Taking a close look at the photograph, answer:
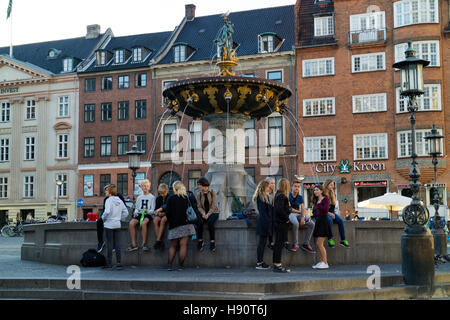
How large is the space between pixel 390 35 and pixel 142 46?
1949 cm

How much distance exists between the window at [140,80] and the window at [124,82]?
31.2 inches

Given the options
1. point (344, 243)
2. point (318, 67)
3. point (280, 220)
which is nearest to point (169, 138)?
point (318, 67)

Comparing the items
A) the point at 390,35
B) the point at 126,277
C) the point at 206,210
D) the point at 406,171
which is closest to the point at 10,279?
the point at 126,277

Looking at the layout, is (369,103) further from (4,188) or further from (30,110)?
(4,188)

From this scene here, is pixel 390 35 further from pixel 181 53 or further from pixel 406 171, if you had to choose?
pixel 181 53

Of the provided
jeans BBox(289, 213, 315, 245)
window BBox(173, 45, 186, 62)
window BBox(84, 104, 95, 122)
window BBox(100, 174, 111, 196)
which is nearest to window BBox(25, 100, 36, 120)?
window BBox(84, 104, 95, 122)

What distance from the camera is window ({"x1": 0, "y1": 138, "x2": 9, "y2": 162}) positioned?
50.4 metres

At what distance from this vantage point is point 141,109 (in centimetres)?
4531

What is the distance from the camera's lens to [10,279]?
9938mm

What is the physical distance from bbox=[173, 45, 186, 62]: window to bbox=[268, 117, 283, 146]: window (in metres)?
8.76

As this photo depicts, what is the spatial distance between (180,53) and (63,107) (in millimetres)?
11474

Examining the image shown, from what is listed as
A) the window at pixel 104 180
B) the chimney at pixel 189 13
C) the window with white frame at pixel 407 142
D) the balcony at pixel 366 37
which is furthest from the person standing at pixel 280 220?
the chimney at pixel 189 13

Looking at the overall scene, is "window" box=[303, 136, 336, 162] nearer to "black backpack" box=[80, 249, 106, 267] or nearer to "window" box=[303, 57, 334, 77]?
"window" box=[303, 57, 334, 77]

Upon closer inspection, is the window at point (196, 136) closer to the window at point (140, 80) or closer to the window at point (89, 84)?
the window at point (140, 80)
